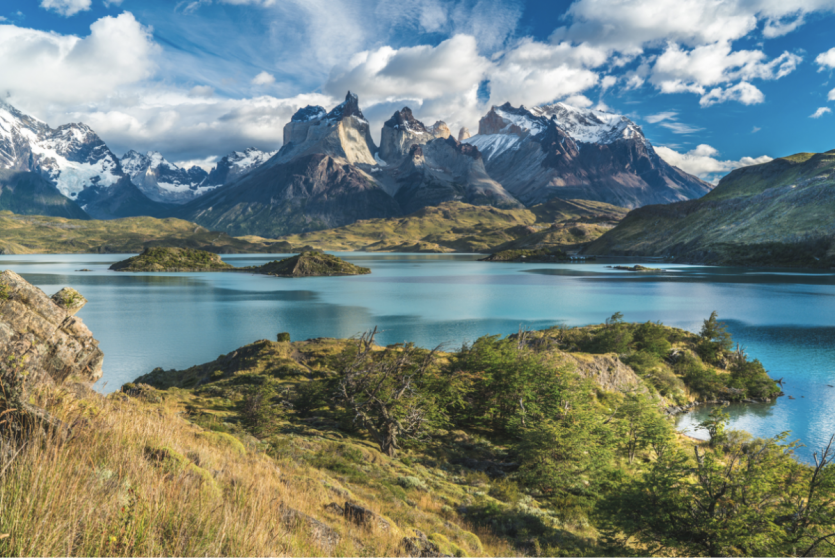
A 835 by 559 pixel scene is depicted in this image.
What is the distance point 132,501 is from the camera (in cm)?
625

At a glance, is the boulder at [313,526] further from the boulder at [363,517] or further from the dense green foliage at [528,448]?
the dense green foliage at [528,448]

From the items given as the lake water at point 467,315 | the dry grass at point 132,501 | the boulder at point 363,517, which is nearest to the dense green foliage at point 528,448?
the boulder at point 363,517

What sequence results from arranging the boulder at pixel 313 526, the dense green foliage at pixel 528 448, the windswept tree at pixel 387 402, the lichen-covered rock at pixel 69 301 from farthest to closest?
the windswept tree at pixel 387 402
the lichen-covered rock at pixel 69 301
the dense green foliage at pixel 528 448
the boulder at pixel 313 526

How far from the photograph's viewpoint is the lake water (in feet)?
159

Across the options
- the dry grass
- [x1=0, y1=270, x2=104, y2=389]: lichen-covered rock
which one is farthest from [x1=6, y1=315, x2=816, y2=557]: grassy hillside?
[x1=0, y1=270, x2=104, y2=389]: lichen-covered rock

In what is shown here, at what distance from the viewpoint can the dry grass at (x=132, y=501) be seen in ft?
17.5

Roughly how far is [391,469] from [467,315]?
66432 millimetres

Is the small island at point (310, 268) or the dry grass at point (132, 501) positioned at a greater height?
the dry grass at point (132, 501)

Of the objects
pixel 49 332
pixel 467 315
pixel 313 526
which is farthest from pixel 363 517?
pixel 467 315

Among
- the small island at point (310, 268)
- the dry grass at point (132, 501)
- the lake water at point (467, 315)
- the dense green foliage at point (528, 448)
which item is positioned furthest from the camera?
the small island at point (310, 268)

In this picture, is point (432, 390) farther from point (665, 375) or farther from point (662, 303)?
point (662, 303)

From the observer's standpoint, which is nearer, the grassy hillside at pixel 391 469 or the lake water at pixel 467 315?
the grassy hillside at pixel 391 469

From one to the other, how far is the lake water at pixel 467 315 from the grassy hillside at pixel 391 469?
10.7 m

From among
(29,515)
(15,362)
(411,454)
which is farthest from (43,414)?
(411,454)
